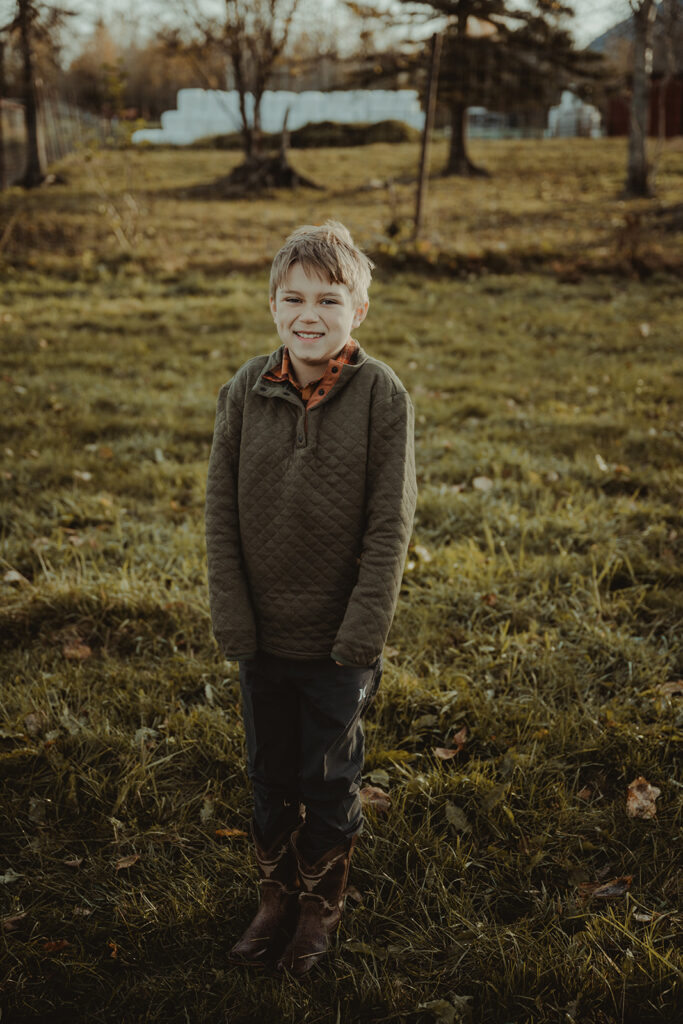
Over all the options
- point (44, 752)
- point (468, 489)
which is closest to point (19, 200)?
point (468, 489)

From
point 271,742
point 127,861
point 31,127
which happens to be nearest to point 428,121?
point 271,742

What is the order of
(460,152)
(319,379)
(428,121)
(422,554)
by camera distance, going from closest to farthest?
(319,379), (422,554), (428,121), (460,152)

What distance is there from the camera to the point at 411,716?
273 cm

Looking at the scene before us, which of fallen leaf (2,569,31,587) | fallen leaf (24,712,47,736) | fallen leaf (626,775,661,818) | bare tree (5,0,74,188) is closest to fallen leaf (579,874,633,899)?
fallen leaf (626,775,661,818)

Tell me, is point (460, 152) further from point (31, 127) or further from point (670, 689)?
point (670, 689)

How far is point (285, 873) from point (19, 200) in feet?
55.4

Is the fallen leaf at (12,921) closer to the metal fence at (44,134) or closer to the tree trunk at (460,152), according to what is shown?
the metal fence at (44,134)

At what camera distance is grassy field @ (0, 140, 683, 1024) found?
1870 mm

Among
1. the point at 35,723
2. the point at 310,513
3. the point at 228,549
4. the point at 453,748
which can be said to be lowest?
the point at 453,748

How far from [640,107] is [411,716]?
1726 cm

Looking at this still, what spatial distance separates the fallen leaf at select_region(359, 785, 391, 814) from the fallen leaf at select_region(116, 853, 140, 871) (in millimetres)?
724

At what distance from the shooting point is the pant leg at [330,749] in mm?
1839

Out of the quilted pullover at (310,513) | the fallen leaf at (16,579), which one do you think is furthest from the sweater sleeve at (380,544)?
the fallen leaf at (16,579)

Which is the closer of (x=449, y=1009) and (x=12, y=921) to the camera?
(x=449, y=1009)
